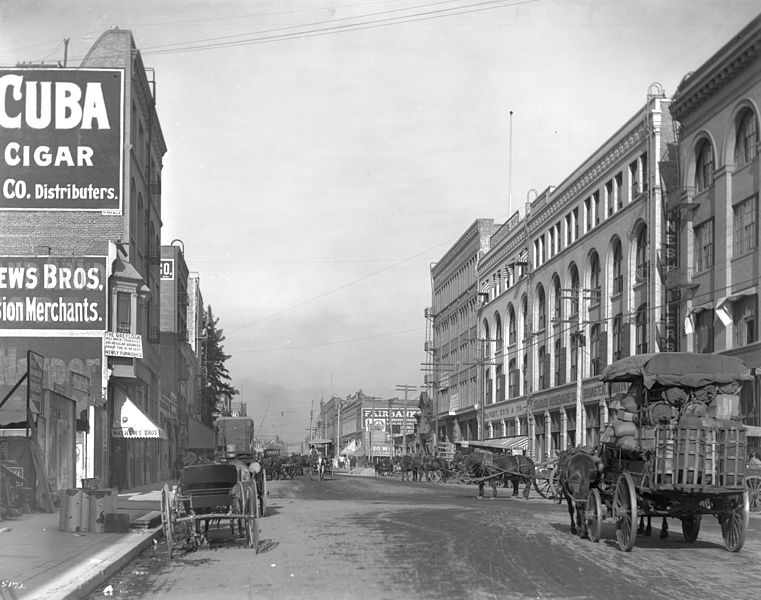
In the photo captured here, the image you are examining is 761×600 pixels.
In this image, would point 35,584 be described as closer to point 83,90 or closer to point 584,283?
point 83,90

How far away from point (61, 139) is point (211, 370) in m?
61.4

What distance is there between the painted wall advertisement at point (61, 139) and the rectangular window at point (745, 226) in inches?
916

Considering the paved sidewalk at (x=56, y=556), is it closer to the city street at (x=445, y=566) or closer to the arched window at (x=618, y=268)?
the city street at (x=445, y=566)

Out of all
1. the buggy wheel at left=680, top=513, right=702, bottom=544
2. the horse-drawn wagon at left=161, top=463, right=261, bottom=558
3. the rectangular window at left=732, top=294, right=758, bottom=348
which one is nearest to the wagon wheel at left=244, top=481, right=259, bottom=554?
the horse-drawn wagon at left=161, top=463, right=261, bottom=558

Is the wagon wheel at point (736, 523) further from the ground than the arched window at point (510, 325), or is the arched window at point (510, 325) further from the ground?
the arched window at point (510, 325)

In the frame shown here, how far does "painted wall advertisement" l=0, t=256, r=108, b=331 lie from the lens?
34.4 metres

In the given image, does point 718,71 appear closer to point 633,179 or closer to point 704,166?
point 704,166

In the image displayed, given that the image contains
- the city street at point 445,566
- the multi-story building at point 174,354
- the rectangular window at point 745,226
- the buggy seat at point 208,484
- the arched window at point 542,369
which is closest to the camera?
the city street at point 445,566

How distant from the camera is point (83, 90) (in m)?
38.5

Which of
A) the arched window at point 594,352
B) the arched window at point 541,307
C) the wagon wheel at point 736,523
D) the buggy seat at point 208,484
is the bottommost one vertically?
the wagon wheel at point 736,523

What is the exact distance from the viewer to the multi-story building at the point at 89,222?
3488 centimetres

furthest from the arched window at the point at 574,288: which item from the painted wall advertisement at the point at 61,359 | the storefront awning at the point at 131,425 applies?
the painted wall advertisement at the point at 61,359

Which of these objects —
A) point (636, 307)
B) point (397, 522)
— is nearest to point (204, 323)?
point (636, 307)

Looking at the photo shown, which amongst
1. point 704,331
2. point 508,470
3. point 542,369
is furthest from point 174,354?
point 704,331
